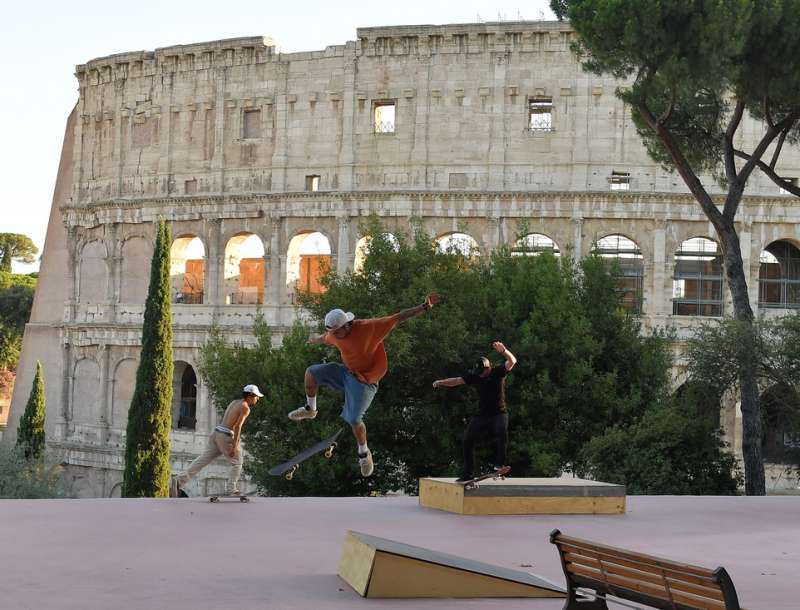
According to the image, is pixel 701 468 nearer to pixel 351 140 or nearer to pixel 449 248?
pixel 449 248

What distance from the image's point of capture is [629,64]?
22.0 m

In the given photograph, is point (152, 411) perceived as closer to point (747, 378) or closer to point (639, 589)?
point (747, 378)

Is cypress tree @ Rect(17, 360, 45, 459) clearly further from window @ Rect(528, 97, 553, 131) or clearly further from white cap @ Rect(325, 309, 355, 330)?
white cap @ Rect(325, 309, 355, 330)

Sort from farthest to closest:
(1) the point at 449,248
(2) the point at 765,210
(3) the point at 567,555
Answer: (2) the point at 765,210 → (1) the point at 449,248 → (3) the point at 567,555

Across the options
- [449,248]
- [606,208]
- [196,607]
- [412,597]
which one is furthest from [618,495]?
[606,208]

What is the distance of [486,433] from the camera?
41.5 feet

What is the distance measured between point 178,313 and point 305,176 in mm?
5611

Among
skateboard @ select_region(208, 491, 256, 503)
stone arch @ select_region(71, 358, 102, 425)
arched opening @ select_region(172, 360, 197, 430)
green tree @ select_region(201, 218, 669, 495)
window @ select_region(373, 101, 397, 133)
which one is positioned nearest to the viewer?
skateboard @ select_region(208, 491, 256, 503)

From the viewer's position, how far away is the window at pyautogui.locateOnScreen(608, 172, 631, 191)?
35344mm

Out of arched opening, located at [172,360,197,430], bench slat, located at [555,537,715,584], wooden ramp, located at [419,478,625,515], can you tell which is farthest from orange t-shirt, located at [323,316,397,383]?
arched opening, located at [172,360,197,430]

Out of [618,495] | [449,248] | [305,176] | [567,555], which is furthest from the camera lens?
[305,176]

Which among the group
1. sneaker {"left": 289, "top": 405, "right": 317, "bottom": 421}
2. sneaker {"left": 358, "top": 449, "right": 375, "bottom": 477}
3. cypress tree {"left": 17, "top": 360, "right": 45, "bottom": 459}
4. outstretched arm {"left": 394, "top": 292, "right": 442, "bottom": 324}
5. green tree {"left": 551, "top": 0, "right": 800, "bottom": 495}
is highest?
green tree {"left": 551, "top": 0, "right": 800, "bottom": 495}

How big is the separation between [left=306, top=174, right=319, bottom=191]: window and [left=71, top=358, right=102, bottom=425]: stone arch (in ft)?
29.8

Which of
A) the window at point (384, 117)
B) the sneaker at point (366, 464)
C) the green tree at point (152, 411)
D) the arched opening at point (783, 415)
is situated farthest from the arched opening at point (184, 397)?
the sneaker at point (366, 464)
